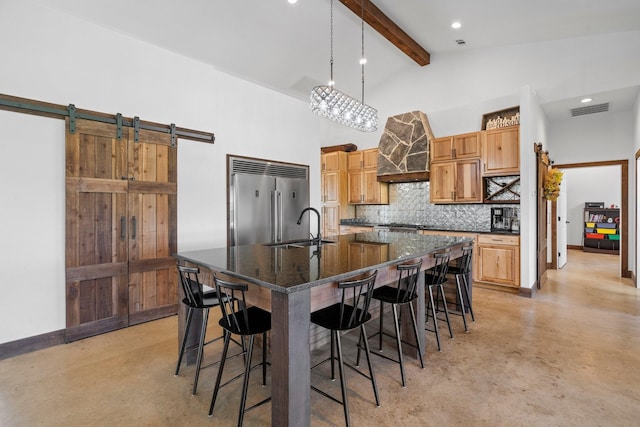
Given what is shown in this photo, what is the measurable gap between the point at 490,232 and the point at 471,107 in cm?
223

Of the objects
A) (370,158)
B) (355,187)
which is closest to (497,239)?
(370,158)

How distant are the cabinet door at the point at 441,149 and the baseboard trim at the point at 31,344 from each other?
5.66 meters

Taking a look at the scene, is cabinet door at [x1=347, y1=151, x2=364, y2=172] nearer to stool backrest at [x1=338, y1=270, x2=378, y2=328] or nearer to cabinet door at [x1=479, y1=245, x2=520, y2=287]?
cabinet door at [x1=479, y1=245, x2=520, y2=287]

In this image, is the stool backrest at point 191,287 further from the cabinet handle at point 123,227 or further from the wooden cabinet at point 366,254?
the cabinet handle at point 123,227

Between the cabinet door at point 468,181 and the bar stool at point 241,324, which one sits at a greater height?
the cabinet door at point 468,181

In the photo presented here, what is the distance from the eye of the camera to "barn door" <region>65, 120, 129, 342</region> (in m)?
3.01

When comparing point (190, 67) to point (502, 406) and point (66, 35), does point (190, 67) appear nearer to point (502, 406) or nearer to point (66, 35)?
point (66, 35)

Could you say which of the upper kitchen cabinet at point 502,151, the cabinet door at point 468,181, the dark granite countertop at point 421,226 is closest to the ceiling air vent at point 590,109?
the upper kitchen cabinet at point 502,151

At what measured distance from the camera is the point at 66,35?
9.84 ft

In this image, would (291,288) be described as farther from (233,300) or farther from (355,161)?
(355,161)

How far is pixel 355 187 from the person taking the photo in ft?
22.6

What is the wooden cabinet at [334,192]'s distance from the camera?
6930 mm

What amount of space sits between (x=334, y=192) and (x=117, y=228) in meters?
4.51

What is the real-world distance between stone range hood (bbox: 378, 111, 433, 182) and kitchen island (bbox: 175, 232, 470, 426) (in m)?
3.55
